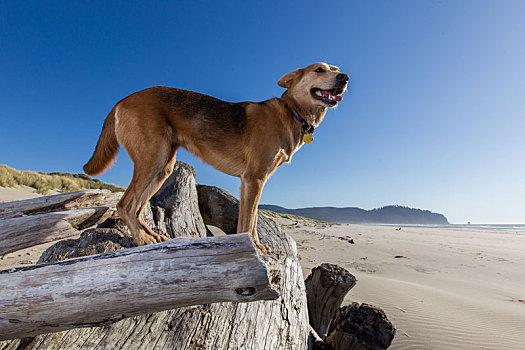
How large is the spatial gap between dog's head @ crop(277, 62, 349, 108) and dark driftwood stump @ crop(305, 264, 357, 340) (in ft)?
6.77

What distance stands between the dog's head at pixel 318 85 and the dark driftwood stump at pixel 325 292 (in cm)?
206

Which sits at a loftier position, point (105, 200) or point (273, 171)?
point (273, 171)

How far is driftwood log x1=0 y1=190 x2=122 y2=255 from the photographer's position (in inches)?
114

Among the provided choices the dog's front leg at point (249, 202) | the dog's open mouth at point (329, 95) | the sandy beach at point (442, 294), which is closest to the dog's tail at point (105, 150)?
the dog's front leg at point (249, 202)

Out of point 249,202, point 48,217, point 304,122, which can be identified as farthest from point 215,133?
point 48,217

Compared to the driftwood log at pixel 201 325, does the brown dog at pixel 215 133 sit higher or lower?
higher

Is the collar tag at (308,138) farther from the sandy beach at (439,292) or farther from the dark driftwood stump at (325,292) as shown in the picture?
the sandy beach at (439,292)

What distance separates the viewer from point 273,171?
3.23 m

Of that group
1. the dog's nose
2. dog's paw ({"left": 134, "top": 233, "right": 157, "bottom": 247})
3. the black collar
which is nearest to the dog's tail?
dog's paw ({"left": 134, "top": 233, "right": 157, "bottom": 247})

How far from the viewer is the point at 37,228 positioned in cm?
296

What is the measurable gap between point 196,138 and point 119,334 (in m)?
1.95

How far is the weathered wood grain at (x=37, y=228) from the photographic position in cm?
286

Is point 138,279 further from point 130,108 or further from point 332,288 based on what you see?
point 332,288

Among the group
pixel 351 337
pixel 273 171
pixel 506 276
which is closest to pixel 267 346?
pixel 351 337
